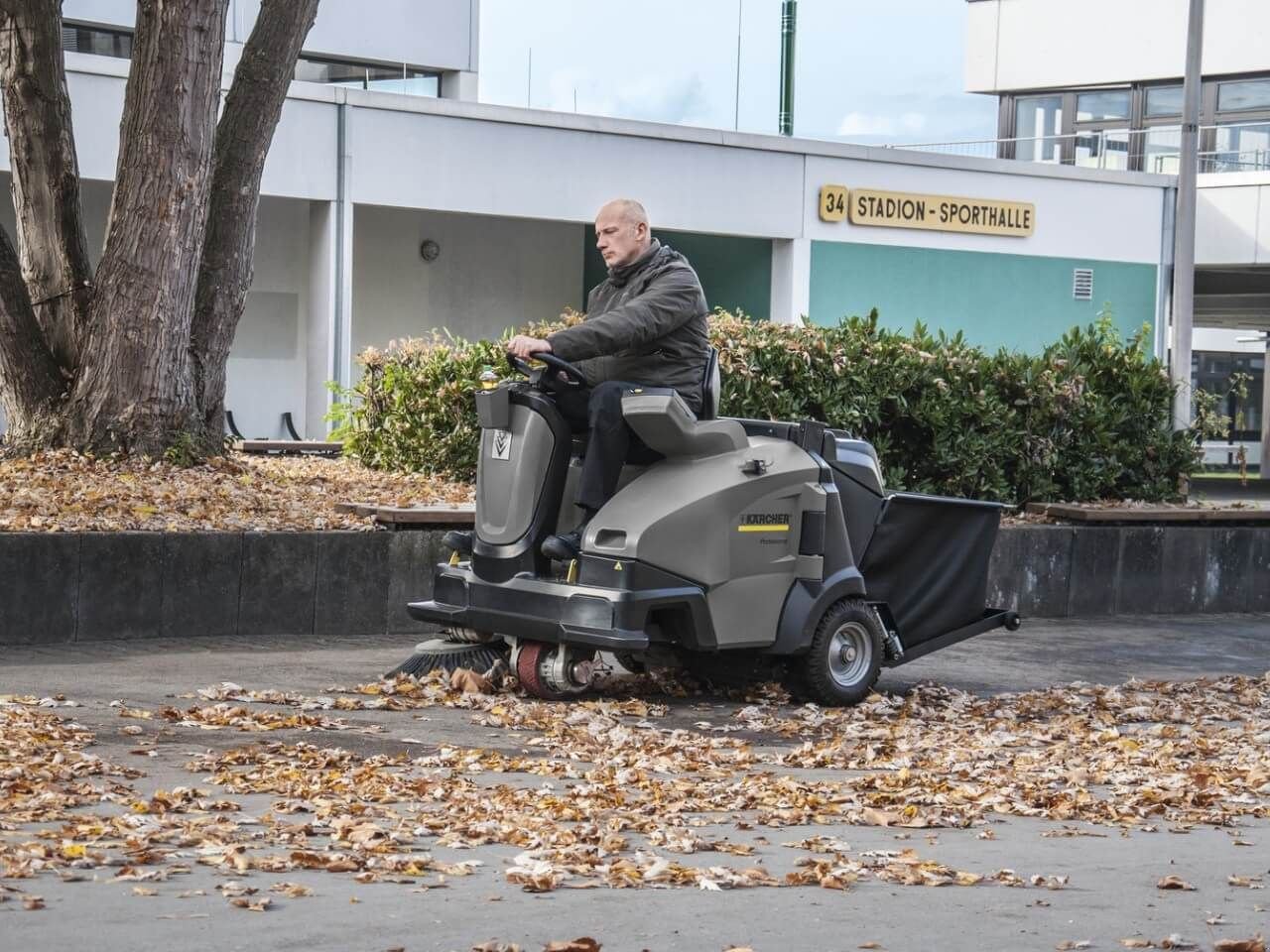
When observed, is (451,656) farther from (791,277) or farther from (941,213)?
(941,213)

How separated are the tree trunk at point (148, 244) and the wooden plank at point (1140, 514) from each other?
6041 mm

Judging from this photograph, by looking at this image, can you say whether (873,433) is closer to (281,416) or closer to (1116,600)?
(1116,600)

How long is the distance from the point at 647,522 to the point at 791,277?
79.6 ft

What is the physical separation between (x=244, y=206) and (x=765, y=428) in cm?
557

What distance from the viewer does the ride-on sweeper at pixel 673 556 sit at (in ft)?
27.1

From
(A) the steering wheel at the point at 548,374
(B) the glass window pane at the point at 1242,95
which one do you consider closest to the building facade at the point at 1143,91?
(B) the glass window pane at the point at 1242,95

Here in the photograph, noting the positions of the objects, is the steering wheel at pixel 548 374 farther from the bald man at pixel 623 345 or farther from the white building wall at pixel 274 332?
the white building wall at pixel 274 332

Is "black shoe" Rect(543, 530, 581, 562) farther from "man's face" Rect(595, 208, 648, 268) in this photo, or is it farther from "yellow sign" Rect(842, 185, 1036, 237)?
"yellow sign" Rect(842, 185, 1036, 237)

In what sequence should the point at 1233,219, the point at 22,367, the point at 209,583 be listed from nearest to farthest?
1. the point at 209,583
2. the point at 22,367
3. the point at 1233,219

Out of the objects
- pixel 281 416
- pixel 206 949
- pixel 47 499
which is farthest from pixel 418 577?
pixel 281 416

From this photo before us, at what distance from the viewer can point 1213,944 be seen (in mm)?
4719

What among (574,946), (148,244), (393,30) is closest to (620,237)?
(148,244)

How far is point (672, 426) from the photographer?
834 cm

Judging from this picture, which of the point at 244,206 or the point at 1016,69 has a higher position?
the point at 1016,69
